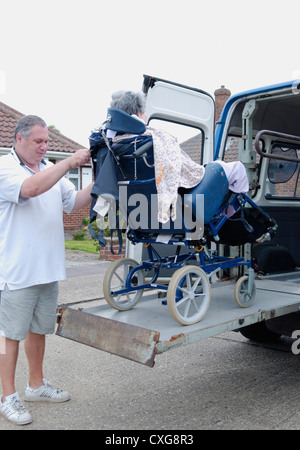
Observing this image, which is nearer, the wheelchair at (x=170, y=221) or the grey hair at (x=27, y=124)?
the wheelchair at (x=170, y=221)

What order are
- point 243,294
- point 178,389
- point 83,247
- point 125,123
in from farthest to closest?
point 83,247 → point 178,389 → point 243,294 → point 125,123

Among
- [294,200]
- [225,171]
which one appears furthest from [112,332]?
[294,200]

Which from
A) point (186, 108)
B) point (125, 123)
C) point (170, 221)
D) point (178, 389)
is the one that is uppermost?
point (186, 108)

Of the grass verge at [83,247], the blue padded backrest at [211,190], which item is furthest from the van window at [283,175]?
the grass verge at [83,247]

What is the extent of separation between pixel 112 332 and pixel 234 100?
2.59 metres

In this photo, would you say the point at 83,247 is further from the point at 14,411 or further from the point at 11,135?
the point at 14,411

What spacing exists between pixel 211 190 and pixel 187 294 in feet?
2.32

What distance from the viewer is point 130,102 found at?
3223 mm

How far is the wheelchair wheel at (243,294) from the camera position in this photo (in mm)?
3576

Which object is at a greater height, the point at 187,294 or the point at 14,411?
the point at 187,294

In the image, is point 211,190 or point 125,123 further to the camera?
point 211,190

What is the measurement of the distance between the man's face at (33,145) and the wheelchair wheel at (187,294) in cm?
125

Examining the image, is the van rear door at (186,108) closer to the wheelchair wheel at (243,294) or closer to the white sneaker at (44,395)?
the wheelchair wheel at (243,294)

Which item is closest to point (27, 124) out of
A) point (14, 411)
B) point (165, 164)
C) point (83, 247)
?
point (165, 164)
